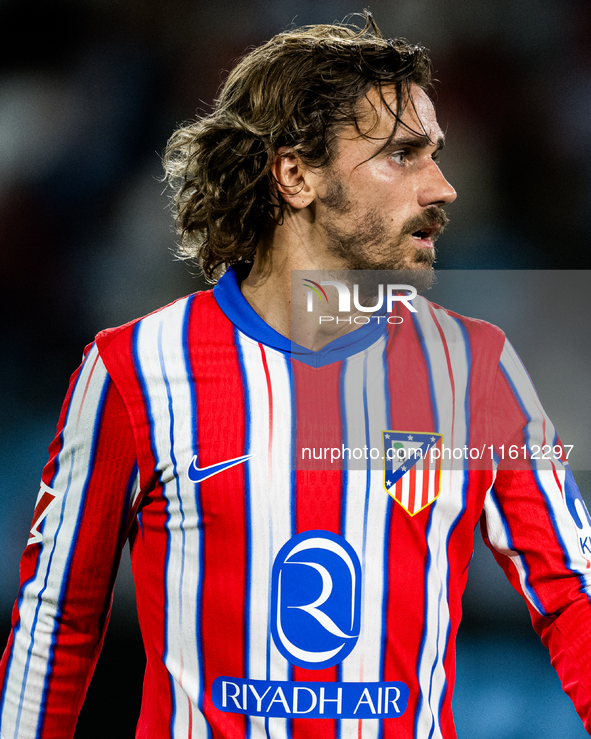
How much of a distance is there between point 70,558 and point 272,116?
71 cm

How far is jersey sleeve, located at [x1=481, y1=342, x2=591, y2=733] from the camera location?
84 centimetres

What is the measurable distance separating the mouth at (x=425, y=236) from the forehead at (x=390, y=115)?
13cm

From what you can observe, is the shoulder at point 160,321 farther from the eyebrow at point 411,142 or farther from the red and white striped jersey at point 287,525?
the eyebrow at point 411,142

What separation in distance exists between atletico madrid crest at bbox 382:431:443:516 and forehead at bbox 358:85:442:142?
0.42 metres

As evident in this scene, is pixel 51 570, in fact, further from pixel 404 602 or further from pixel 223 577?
pixel 404 602

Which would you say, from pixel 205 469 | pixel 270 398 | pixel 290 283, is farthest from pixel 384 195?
pixel 205 469

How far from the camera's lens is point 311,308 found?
943 millimetres

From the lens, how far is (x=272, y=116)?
1.05 metres

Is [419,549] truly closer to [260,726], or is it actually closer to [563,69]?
[260,726]

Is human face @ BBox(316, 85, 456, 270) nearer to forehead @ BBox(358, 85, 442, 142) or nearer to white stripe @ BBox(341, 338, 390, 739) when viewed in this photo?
forehead @ BBox(358, 85, 442, 142)

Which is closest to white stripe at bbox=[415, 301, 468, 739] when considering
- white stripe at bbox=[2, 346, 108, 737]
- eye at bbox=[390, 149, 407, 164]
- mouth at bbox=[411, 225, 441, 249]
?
mouth at bbox=[411, 225, 441, 249]

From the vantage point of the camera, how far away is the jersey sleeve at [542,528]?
2.77 ft

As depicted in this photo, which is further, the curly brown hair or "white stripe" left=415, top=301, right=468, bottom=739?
the curly brown hair

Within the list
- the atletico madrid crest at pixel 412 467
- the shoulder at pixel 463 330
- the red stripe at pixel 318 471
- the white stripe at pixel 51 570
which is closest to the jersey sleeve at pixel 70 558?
the white stripe at pixel 51 570
